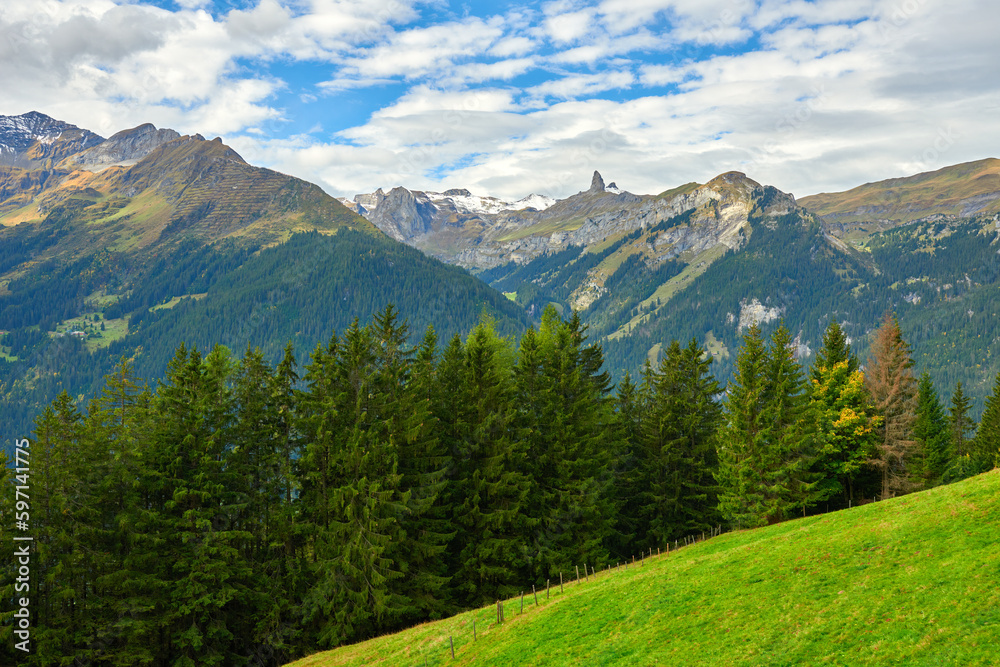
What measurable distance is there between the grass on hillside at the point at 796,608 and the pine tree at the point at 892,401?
1686cm

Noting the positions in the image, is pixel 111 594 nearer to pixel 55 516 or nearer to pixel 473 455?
pixel 55 516

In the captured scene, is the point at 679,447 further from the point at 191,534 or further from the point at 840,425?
the point at 191,534

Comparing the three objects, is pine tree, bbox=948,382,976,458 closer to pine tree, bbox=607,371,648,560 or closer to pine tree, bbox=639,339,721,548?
pine tree, bbox=639,339,721,548

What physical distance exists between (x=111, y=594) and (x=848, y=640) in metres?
40.1

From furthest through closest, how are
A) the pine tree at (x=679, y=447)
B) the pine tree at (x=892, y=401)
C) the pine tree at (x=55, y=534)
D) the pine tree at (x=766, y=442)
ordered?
the pine tree at (x=679, y=447)
the pine tree at (x=892, y=401)
the pine tree at (x=766, y=442)
the pine tree at (x=55, y=534)

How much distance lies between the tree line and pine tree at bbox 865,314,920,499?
0.22 metres

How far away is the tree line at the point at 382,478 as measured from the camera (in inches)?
1486

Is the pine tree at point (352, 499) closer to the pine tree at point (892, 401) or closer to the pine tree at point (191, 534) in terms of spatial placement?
the pine tree at point (191, 534)

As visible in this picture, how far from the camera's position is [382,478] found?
4266 cm

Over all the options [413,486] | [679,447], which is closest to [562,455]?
[413,486]

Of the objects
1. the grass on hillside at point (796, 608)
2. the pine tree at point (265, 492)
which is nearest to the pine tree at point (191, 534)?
the pine tree at point (265, 492)

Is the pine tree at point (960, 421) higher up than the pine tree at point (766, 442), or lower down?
lower down

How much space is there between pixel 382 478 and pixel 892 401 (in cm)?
4259

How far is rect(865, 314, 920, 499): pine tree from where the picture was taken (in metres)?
50.8
